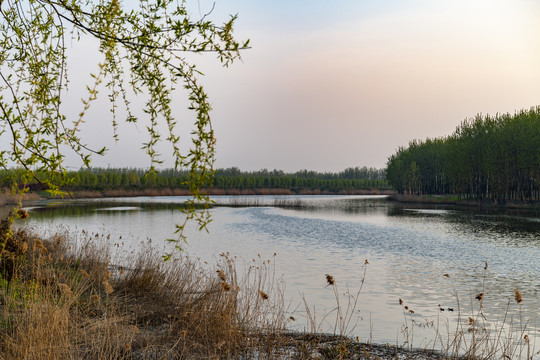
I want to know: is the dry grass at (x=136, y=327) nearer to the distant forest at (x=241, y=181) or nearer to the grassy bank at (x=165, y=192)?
the distant forest at (x=241, y=181)

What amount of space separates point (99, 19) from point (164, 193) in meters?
65.8

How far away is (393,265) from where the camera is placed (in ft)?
48.1

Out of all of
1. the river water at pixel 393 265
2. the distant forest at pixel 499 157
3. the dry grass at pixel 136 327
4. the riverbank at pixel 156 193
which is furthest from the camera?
the riverbank at pixel 156 193

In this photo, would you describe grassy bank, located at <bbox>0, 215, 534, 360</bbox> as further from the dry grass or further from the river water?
the river water

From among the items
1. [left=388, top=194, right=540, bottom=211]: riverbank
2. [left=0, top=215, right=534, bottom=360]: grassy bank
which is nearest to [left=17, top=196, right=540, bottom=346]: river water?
[left=0, top=215, right=534, bottom=360]: grassy bank

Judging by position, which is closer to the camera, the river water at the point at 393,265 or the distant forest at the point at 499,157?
the river water at the point at 393,265

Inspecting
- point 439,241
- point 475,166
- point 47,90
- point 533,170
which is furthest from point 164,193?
point 47,90

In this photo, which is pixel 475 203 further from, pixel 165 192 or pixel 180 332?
pixel 180 332

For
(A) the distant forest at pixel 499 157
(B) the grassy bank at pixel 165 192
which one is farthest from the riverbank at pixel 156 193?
(A) the distant forest at pixel 499 157

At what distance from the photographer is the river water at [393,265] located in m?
8.50

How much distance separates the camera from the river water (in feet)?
27.9

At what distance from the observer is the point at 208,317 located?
6.11 meters

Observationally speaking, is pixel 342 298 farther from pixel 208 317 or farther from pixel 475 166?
pixel 475 166

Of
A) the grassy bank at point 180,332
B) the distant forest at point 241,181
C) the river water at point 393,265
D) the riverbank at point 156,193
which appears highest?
the distant forest at point 241,181
